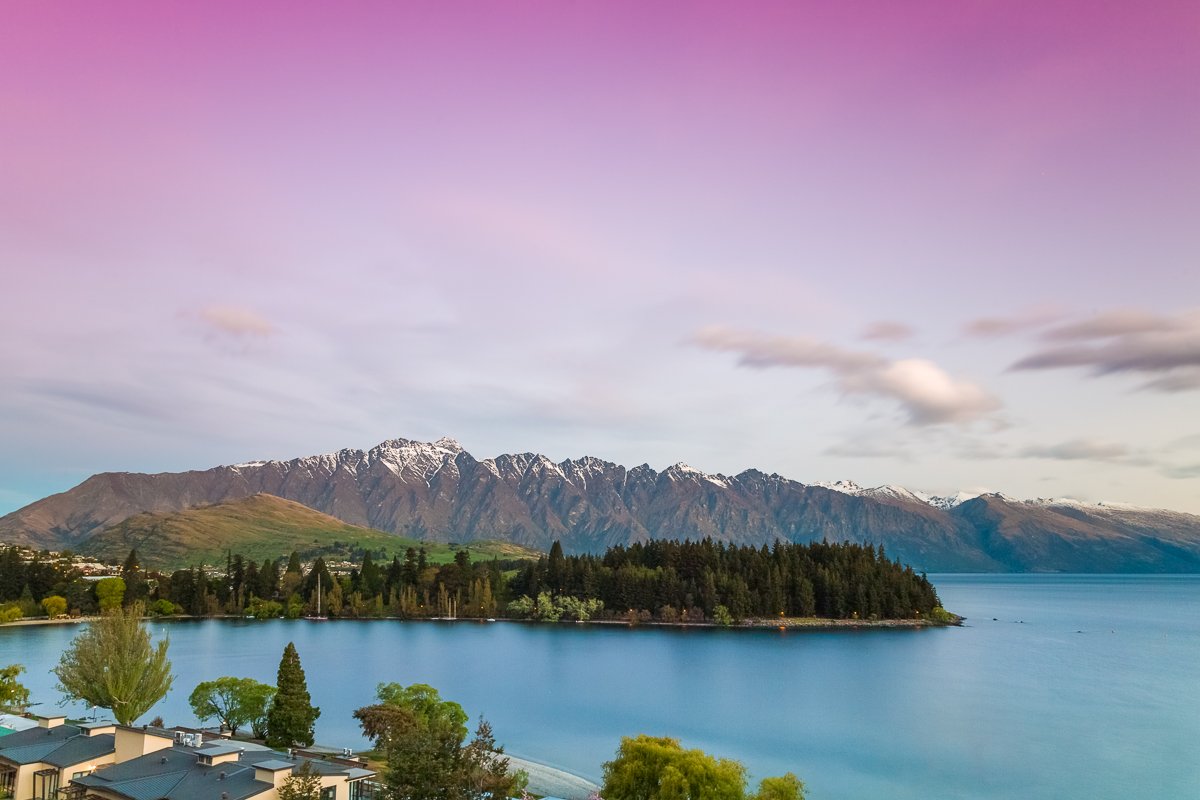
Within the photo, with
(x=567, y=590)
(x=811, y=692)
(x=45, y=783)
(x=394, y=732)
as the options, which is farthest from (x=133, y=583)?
(x=394, y=732)

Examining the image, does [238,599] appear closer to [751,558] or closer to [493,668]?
[493,668]

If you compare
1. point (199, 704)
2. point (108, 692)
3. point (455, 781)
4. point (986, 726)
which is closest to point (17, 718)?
point (108, 692)

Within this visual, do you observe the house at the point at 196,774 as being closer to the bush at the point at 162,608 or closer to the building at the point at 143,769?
the building at the point at 143,769

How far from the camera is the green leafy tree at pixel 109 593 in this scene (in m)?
150

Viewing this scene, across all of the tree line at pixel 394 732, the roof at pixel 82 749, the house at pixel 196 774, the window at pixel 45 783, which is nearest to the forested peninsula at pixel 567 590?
the tree line at pixel 394 732

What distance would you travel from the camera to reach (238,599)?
164m

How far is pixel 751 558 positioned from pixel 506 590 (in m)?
51.0

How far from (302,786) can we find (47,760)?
1454 centimetres

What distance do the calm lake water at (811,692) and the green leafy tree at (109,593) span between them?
16.0m

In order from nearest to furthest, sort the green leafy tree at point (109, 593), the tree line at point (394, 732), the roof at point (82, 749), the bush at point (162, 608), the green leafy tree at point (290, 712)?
the tree line at point (394, 732) → the roof at point (82, 749) → the green leafy tree at point (290, 712) → the green leafy tree at point (109, 593) → the bush at point (162, 608)

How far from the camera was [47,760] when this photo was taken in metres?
34.3

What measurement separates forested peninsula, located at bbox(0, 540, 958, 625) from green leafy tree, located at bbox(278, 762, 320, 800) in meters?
121

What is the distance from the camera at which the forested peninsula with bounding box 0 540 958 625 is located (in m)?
149

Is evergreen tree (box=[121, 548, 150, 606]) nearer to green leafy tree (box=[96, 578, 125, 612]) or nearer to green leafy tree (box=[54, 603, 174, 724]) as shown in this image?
green leafy tree (box=[96, 578, 125, 612])
